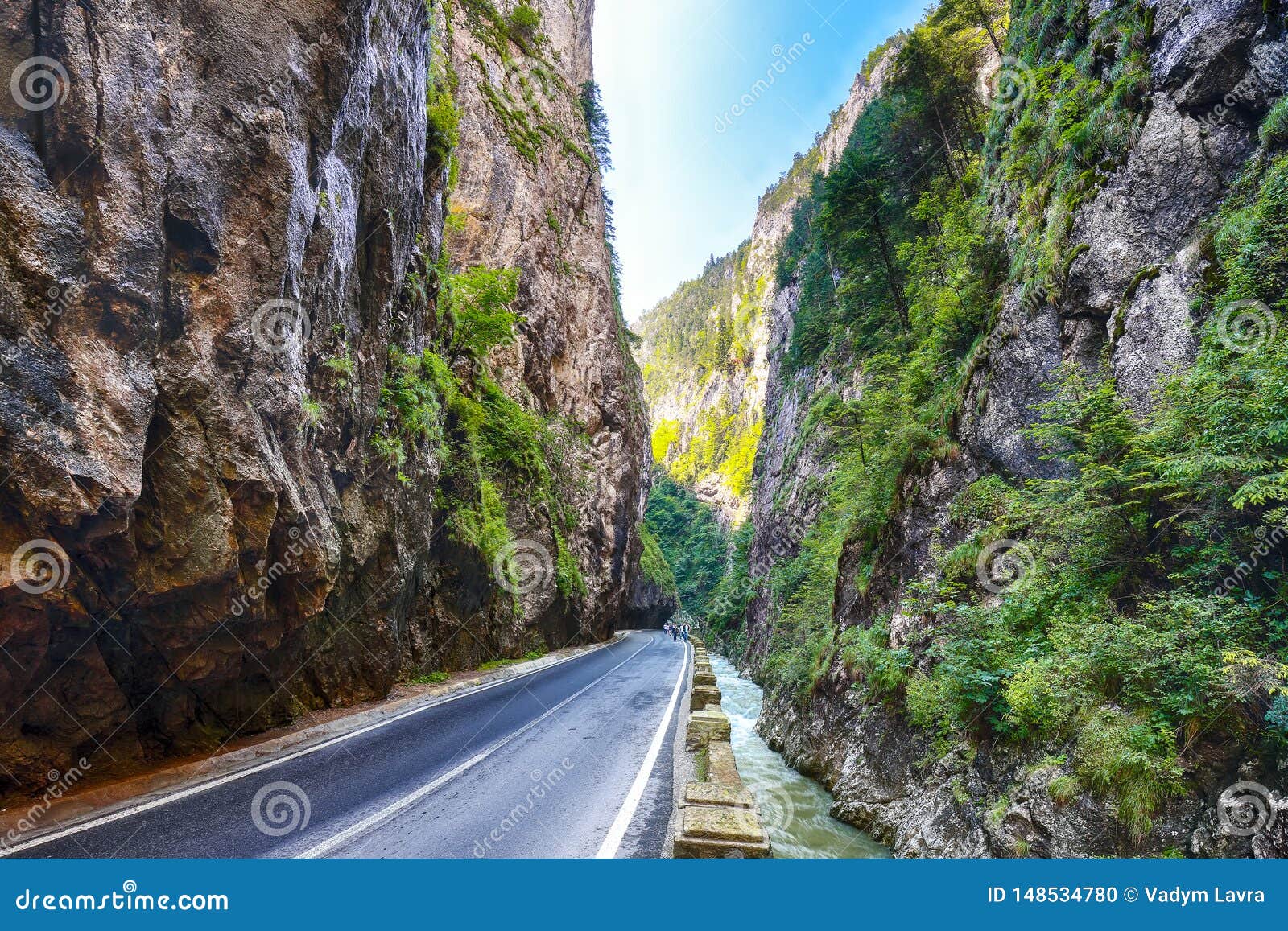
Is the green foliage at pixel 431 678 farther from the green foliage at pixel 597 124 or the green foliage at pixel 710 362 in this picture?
the green foliage at pixel 710 362

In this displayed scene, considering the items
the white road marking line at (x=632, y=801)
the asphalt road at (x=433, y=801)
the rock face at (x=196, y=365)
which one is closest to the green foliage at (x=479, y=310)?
the rock face at (x=196, y=365)

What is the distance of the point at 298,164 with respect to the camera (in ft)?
23.0

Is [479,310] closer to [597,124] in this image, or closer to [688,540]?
[597,124]

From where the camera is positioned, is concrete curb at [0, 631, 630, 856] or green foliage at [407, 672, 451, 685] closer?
concrete curb at [0, 631, 630, 856]

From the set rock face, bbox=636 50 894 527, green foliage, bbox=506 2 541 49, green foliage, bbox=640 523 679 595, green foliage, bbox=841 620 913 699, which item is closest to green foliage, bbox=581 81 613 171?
green foliage, bbox=506 2 541 49

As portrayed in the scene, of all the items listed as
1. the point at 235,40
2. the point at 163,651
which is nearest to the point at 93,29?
the point at 235,40

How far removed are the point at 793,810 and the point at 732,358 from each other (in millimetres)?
79030

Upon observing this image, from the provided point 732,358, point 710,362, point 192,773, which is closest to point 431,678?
point 192,773

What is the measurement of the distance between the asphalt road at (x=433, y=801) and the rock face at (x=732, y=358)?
4549 centimetres

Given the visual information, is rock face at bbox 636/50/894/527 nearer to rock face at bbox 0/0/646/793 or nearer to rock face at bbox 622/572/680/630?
rock face at bbox 622/572/680/630

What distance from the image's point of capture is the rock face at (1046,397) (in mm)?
4559

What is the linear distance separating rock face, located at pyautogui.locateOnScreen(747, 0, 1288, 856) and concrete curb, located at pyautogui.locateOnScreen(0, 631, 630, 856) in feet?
25.3

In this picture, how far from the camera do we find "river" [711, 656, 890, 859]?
6906mm

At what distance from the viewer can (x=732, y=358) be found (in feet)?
273
